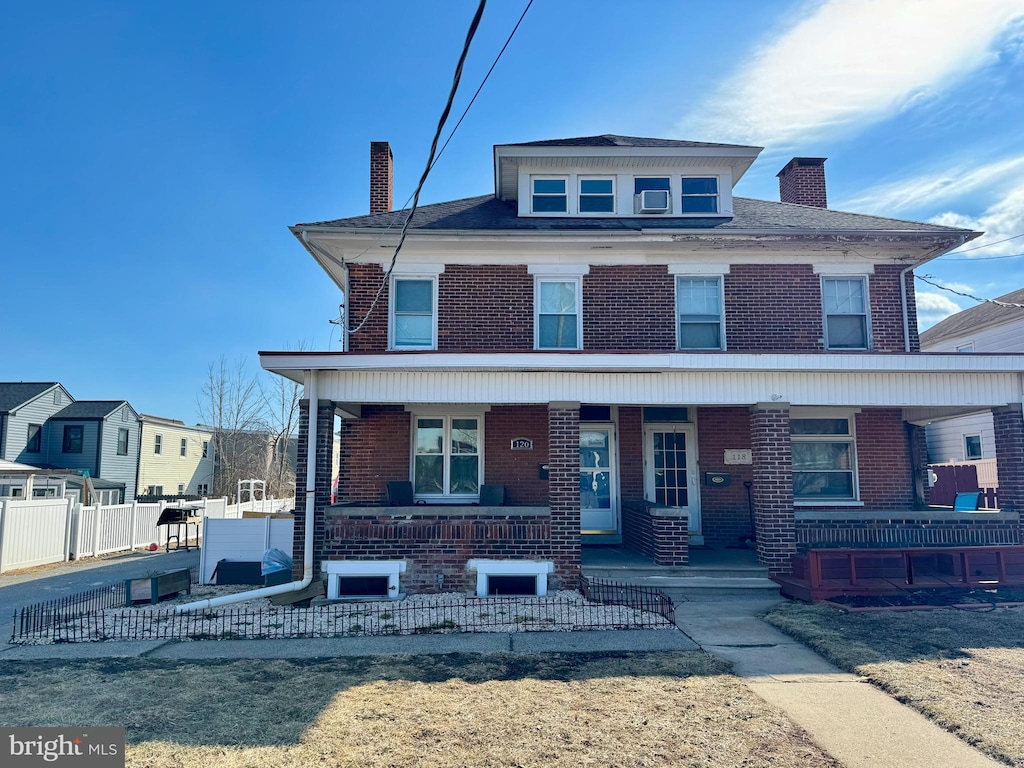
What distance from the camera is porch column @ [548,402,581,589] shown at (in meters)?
9.93

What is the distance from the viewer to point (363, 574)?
32.4 ft

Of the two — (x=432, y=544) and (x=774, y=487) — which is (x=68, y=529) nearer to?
(x=432, y=544)

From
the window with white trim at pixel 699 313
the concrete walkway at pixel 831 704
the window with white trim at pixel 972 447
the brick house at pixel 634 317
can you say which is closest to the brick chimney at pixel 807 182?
the brick house at pixel 634 317

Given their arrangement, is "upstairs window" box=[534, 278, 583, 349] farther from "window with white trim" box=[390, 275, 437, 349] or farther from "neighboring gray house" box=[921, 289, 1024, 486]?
"neighboring gray house" box=[921, 289, 1024, 486]

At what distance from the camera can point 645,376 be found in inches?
398

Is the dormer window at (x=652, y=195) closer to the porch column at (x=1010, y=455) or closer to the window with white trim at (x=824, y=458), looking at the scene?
the window with white trim at (x=824, y=458)

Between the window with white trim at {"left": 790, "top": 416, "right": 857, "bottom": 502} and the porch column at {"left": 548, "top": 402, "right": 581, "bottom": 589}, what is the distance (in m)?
5.08

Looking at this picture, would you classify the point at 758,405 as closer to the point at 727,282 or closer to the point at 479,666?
the point at 727,282

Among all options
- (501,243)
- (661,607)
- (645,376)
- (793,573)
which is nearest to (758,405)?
(645,376)

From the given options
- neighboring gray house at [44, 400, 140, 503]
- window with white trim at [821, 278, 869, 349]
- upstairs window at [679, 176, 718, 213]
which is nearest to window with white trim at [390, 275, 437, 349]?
upstairs window at [679, 176, 718, 213]

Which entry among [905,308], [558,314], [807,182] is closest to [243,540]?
[558,314]

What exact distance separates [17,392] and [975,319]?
41106 mm

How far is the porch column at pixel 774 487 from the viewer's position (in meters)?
10.1

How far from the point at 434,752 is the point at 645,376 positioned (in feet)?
22.0
